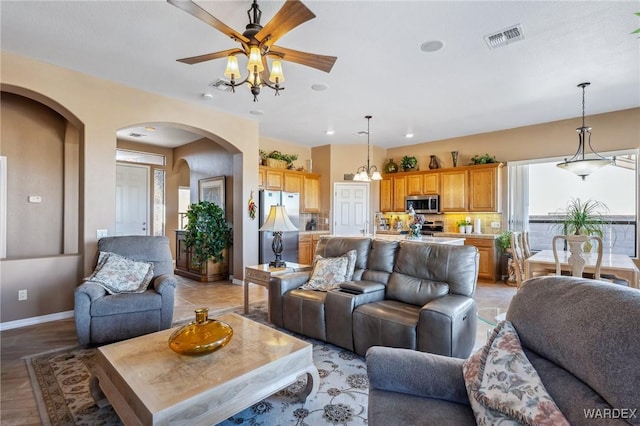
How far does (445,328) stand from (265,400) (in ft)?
4.46

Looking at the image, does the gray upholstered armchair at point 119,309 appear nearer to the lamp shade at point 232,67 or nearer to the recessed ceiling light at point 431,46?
the lamp shade at point 232,67

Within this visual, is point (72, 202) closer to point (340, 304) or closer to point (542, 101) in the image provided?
point (340, 304)

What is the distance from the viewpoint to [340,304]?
2895mm

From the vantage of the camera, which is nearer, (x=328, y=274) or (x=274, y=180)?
(x=328, y=274)

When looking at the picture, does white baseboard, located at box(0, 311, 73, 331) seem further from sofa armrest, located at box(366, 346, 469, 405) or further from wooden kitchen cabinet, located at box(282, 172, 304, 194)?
wooden kitchen cabinet, located at box(282, 172, 304, 194)

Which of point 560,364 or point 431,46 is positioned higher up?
point 431,46

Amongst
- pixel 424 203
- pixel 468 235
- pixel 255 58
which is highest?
pixel 255 58

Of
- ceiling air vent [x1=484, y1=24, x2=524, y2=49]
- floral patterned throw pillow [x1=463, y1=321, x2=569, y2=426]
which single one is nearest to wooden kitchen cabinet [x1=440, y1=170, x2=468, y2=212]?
ceiling air vent [x1=484, y1=24, x2=524, y2=49]

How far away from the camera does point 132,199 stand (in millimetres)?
7305

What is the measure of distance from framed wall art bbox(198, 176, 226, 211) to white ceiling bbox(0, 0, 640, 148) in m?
1.70

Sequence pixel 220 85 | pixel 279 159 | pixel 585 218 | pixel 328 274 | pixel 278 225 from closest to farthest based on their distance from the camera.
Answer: pixel 328 274, pixel 278 225, pixel 220 85, pixel 585 218, pixel 279 159

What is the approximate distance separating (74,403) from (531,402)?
8.68ft

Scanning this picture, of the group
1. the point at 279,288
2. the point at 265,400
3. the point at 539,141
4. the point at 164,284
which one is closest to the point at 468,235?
the point at 539,141

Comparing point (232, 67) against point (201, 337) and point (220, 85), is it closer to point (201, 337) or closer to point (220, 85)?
point (220, 85)
